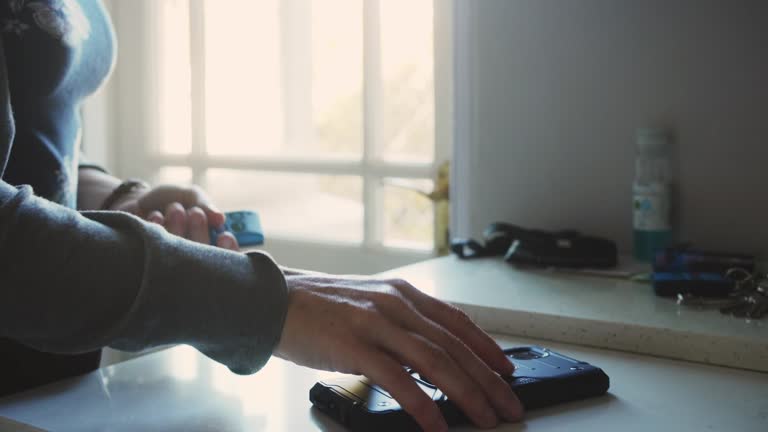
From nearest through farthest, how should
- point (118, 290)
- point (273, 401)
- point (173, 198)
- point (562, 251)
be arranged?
1. point (118, 290)
2. point (273, 401)
3. point (173, 198)
4. point (562, 251)

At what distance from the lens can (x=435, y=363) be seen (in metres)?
0.59

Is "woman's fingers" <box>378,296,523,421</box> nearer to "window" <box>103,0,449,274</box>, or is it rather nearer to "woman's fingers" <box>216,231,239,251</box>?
"woman's fingers" <box>216,231,239,251</box>

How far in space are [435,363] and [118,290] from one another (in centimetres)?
22

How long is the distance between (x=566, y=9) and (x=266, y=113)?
2.70 ft

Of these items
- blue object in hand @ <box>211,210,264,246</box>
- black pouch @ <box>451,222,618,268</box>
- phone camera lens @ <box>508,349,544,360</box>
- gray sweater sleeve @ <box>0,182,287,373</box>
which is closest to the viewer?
gray sweater sleeve @ <box>0,182,287,373</box>

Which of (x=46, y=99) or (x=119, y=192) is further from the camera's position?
(x=119, y=192)

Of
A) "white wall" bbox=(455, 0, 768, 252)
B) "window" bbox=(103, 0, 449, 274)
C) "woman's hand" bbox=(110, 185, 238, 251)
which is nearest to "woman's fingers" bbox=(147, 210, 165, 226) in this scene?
"woman's hand" bbox=(110, 185, 238, 251)

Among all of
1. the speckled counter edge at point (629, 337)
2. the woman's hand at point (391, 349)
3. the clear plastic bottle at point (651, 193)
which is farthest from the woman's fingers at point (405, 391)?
the clear plastic bottle at point (651, 193)

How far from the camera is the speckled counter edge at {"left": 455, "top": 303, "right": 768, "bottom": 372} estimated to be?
0.80 metres

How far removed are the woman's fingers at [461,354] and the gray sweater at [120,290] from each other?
0.27 feet

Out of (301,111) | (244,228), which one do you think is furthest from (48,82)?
(301,111)

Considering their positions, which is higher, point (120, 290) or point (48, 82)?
point (48, 82)

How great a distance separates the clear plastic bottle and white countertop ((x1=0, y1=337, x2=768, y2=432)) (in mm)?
421

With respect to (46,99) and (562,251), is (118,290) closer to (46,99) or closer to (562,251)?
(46,99)
